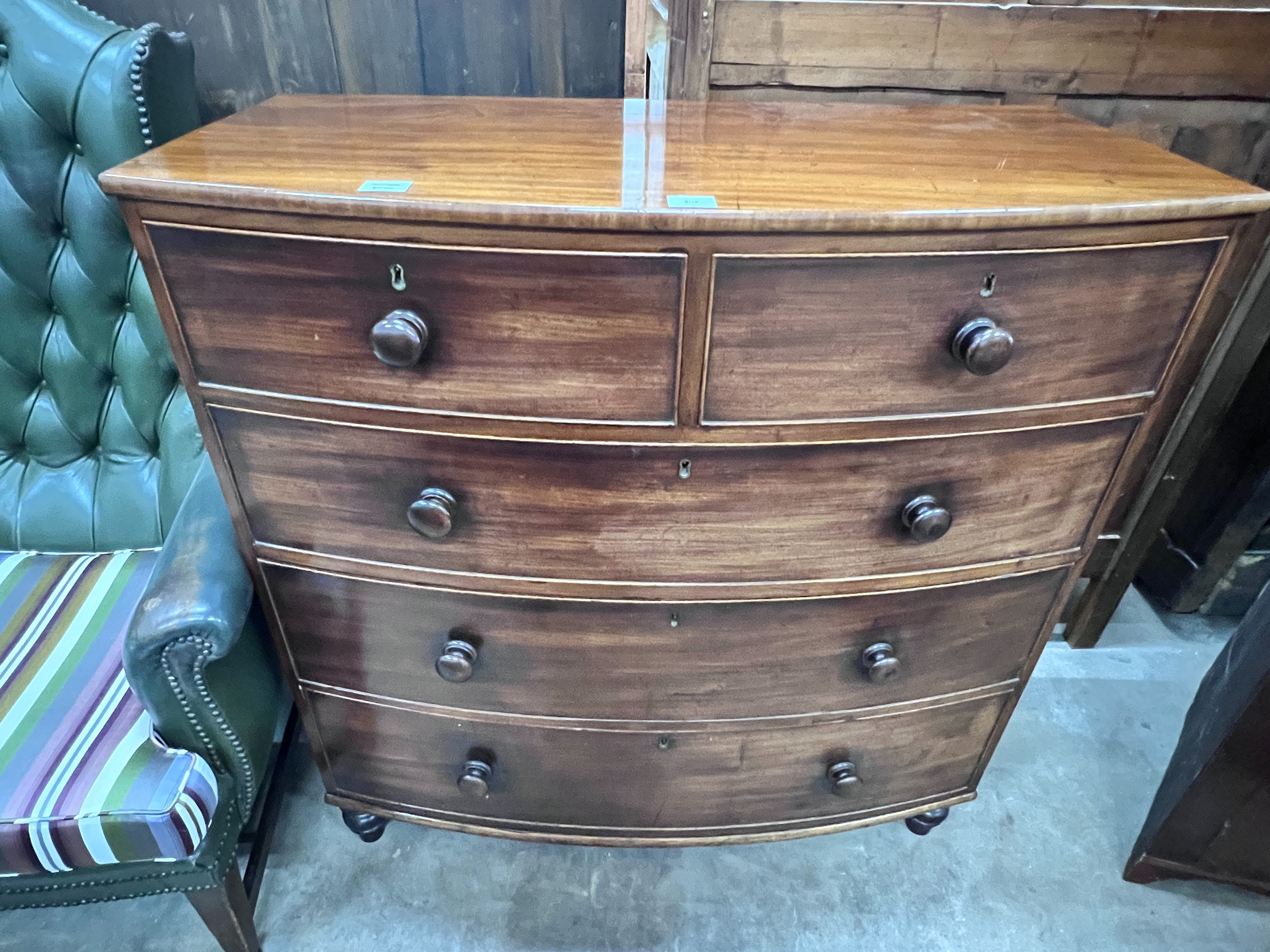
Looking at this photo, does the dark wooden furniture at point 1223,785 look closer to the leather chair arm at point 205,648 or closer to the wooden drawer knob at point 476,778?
the wooden drawer knob at point 476,778

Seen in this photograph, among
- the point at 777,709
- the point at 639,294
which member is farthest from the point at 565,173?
the point at 777,709

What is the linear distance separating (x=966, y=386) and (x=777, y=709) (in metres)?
0.52

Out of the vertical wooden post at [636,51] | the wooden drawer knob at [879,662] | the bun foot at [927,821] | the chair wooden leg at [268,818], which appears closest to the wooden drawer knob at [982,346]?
the wooden drawer knob at [879,662]

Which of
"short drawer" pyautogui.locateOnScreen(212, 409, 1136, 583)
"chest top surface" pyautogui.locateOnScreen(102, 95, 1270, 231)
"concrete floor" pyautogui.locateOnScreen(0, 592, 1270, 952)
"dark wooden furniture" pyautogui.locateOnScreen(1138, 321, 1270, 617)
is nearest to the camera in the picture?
"chest top surface" pyautogui.locateOnScreen(102, 95, 1270, 231)

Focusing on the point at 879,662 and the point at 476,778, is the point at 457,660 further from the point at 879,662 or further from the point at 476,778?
the point at 879,662

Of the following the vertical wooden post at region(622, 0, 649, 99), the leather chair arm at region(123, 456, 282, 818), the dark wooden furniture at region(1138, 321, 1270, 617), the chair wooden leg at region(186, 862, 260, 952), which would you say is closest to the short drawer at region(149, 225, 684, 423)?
the leather chair arm at region(123, 456, 282, 818)

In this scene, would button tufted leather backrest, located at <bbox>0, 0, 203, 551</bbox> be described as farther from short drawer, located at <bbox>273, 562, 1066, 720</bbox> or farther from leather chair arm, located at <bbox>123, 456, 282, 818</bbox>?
short drawer, located at <bbox>273, 562, 1066, 720</bbox>

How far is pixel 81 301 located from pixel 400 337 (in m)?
0.76

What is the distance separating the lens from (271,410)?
2.72ft

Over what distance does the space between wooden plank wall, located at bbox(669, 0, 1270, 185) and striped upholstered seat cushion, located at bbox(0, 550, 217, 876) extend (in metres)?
1.17

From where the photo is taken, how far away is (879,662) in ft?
3.29

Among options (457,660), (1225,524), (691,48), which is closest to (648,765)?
(457,660)

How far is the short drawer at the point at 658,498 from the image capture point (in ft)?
2.75

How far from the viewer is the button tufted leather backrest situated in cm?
102
